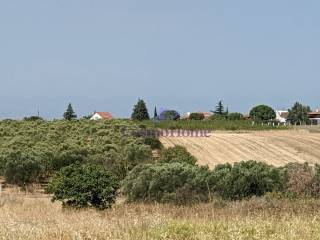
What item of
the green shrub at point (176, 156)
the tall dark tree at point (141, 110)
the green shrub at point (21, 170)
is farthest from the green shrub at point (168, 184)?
the tall dark tree at point (141, 110)

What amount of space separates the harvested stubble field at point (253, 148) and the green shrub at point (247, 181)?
105 ft

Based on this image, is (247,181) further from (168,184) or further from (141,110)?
(141,110)

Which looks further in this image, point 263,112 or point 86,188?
point 263,112

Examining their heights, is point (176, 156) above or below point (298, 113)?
below

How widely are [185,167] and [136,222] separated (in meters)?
17.7

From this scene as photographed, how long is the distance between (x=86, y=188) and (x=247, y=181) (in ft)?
18.7

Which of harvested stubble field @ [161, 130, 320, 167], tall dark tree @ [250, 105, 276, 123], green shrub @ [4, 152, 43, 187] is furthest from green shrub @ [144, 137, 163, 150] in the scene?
tall dark tree @ [250, 105, 276, 123]

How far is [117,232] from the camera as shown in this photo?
5.36m

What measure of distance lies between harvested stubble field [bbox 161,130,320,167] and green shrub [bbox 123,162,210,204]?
98.6 feet

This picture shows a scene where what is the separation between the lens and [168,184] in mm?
22078

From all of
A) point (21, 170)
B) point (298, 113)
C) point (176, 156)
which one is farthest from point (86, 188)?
point (298, 113)

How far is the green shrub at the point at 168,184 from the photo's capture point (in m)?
20.6

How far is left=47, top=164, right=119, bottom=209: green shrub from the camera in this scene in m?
18.2

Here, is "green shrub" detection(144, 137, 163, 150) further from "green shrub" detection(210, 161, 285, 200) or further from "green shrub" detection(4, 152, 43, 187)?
"green shrub" detection(210, 161, 285, 200)
